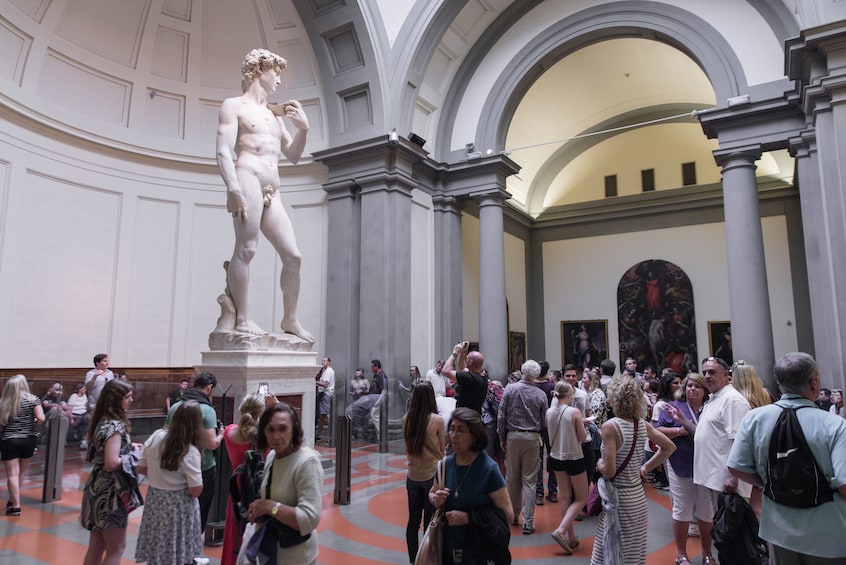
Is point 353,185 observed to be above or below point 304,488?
above

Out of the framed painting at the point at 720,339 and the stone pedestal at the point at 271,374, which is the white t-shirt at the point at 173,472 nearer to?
the stone pedestal at the point at 271,374

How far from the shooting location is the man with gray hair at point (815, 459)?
2.32 metres

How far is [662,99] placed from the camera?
1596 centimetres

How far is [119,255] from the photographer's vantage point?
36.1ft

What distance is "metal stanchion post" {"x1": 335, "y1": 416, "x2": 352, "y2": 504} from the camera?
19.6ft

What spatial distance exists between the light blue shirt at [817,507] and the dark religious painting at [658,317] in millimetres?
13785

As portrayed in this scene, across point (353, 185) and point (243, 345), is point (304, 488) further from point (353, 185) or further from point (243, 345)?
point (353, 185)

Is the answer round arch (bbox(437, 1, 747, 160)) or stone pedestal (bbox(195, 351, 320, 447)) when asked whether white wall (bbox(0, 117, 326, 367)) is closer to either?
round arch (bbox(437, 1, 747, 160))

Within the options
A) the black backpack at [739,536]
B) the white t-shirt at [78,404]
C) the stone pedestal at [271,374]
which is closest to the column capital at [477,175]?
the stone pedestal at [271,374]

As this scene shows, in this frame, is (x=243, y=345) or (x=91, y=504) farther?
(x=243, y=345)

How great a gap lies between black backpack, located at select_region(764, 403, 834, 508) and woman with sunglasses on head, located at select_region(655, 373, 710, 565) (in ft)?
5.71

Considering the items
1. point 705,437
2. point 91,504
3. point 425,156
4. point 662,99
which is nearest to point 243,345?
point 91,504

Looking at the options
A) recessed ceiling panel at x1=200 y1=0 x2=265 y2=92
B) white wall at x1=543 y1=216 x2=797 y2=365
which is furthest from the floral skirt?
→ white wall at x1=543 y1=216 x2=797 y2=365

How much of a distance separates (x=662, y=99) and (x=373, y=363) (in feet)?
37.4
